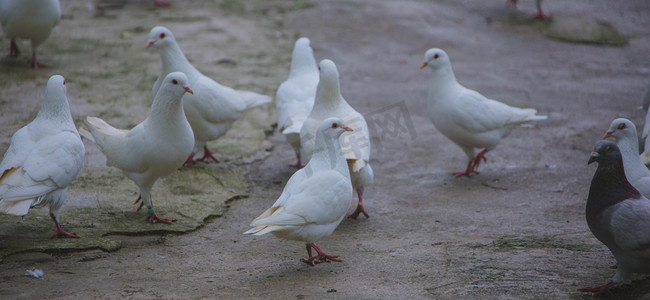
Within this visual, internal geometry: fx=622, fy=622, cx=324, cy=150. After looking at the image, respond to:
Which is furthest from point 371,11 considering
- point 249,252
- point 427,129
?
point 249,252

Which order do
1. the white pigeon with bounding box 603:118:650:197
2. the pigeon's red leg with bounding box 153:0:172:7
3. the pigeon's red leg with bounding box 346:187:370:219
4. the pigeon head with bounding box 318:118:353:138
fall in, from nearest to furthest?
the white pigeon with bounding box 603:118:650:197, the pigeon head with bounding box 318:118:353:138, the pigeon's red leg with bounding box 346:187:370:219, the pigeon's red leg with bounding box 153:0:172:7

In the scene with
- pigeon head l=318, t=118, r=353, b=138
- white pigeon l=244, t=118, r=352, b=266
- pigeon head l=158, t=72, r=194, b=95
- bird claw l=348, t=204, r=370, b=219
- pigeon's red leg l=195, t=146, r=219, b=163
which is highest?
pigeon head l=158, t=72, r=194, b=95

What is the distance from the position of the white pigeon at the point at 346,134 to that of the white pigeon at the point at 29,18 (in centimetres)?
407

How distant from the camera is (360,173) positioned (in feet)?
15.5

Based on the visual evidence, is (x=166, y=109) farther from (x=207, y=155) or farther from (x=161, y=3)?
(x=161, y=3)

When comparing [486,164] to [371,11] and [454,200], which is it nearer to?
[454,200]

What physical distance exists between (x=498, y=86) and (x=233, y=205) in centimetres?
444

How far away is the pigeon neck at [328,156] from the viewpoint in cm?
418

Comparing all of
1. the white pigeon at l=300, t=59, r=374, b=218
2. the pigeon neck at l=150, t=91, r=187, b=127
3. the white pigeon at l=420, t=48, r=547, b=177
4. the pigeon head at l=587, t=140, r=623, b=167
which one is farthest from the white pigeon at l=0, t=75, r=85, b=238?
the pigeon head at l=587, t=140, r=623, b=167

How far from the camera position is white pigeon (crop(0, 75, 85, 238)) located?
382 cm

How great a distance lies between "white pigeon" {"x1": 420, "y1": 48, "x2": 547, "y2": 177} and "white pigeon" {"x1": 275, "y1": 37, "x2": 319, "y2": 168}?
117 centimetres

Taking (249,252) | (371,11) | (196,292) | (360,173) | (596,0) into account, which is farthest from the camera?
(596,0)

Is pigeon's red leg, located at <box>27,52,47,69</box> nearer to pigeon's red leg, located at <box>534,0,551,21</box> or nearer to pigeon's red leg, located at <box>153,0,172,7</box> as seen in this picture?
pigeon's red leg, located at <box>153,0,172,7</box>

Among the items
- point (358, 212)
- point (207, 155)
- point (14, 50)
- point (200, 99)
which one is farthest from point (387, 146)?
point (14, 50)
